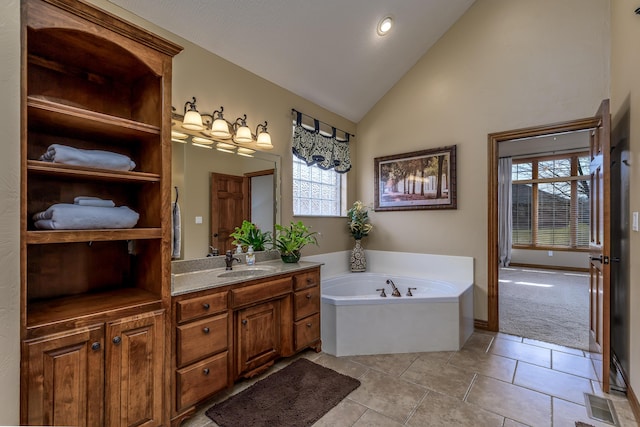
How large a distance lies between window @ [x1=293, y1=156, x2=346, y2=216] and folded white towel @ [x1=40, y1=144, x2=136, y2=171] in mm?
1932

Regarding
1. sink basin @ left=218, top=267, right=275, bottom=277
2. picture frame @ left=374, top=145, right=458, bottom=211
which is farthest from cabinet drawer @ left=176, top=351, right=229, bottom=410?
picture frame @ left=374, top=145, right=458, bottom=211

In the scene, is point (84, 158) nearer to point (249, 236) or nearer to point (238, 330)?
point (238, 330)

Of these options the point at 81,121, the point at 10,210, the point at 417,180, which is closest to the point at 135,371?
the point at 10,210

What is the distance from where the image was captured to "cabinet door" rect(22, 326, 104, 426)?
1264mm

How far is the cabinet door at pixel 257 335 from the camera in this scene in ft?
7.08

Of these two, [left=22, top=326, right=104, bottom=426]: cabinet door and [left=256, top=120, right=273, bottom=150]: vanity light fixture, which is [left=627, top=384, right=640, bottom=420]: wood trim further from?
[left=256, top=120, right=273, bottom=150]: vanity light fixture

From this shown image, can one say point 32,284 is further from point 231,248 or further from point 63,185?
point 231,248

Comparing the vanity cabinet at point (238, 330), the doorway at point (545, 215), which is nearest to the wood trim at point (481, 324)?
the doorway at point (545, 215)

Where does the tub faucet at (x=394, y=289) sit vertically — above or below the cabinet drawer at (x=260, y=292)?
below

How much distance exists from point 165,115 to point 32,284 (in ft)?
3.83

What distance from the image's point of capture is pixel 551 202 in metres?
7.03

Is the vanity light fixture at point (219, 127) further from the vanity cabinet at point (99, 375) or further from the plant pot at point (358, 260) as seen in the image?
the plant pot at point (358, 260)

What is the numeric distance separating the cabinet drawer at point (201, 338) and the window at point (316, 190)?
164 cm

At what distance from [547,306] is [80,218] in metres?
5.26
